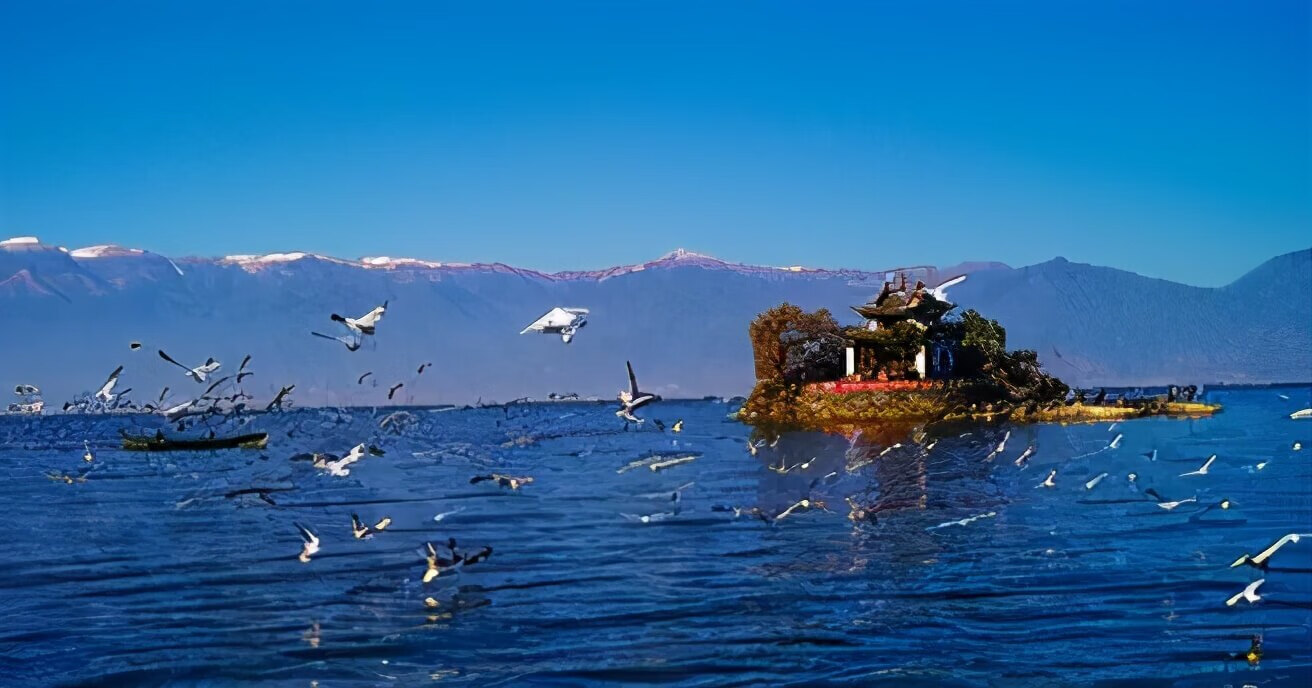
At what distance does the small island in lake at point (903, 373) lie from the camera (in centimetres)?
5209

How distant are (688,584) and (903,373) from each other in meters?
43.3

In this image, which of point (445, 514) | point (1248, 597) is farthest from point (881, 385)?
point (1248, 597)

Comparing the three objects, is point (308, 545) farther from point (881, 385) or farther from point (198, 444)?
point (881, 385)

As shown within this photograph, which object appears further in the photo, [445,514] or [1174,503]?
[445,514]

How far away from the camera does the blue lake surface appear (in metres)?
10.3

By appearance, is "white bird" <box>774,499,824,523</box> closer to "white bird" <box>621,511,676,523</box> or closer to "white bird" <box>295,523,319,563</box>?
"white bird" <box>621,511,676,523</box>

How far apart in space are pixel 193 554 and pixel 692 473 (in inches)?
595

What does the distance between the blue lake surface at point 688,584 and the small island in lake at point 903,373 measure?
2380cm

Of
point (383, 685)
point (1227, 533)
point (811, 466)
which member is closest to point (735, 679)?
point (383, 685)

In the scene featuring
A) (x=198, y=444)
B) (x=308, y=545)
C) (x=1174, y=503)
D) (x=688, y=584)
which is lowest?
(x=688, y=584)

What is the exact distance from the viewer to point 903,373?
5516 cm

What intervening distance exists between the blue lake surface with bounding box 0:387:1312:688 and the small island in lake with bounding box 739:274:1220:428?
2380 cm

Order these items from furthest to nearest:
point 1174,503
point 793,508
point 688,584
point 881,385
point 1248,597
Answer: point 881,385 → point 793,508 → point 1174,503 → point 688,584 → point 1248,597

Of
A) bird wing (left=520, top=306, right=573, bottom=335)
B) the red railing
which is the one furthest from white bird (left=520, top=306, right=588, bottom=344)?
the red railing
